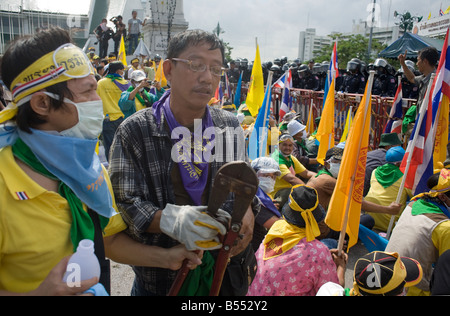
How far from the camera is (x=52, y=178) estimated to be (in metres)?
1.33

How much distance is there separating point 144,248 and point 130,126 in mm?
523

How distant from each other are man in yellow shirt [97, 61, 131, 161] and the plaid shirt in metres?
5.05

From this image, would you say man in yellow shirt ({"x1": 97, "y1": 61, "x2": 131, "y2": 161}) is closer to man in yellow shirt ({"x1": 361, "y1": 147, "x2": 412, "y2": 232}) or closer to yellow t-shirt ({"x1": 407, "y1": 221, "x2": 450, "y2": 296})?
man in yellow shirt ({"x1": 361, "y1": 147, "x2": 412, "y2": 232})

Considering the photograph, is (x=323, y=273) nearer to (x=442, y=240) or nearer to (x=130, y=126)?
(x=442, y=240)

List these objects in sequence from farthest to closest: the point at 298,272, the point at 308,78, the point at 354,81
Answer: the point at 308,78
the point at 354,81
the point at 298,272

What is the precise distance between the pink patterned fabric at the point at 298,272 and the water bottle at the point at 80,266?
1757 mm

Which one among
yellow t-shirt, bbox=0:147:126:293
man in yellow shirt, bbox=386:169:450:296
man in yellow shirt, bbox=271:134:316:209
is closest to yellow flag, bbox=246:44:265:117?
man in yellow shirt, bbox=271:134:316:209

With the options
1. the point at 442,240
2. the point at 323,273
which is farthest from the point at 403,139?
the point at 323,273

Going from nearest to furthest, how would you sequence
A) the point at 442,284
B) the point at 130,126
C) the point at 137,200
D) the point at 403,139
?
the point at 137,200 → the point at 130,126 → the point at 442,284 → the point at 403,139

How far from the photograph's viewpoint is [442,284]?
2.53 m

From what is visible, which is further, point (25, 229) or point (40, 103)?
point (40, 103)

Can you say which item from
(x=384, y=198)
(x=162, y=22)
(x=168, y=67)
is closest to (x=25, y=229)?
(x=168, y=67)

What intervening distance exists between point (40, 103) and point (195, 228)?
0.73 meters

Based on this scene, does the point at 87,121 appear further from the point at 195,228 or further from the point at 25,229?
the point at 195,228
